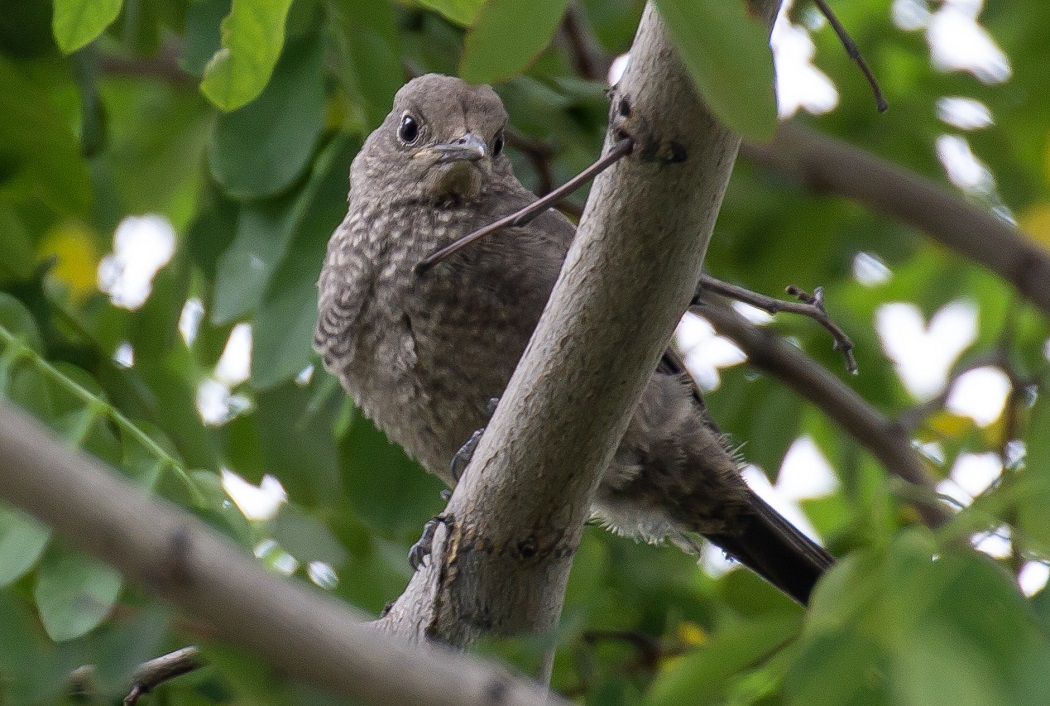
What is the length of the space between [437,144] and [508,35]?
202 cm

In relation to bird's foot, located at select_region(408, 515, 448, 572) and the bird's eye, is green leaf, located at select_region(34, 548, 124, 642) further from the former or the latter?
the bird's eye

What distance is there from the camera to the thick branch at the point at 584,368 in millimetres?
2041

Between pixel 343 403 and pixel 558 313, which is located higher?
pixel 558 313

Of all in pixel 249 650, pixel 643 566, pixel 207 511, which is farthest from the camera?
pixel 643 566

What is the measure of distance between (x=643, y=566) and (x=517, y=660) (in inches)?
84.1

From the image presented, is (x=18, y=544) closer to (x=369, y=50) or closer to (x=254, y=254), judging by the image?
(x=254, y=254)

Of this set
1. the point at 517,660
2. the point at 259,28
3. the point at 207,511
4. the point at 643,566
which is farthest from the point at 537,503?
the point at 643,566

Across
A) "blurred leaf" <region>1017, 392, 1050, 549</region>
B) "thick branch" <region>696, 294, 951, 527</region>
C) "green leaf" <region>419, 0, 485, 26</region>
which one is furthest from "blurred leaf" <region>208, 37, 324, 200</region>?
"blurred leaf" <region>1017, 392, 1050, 549</region>

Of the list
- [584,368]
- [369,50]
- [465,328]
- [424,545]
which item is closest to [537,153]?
[369,50]

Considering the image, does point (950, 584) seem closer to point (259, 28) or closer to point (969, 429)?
point (259, 28)

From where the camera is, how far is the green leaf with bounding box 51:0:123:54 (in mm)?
2340

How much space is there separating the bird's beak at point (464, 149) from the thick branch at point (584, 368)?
1.29 metres

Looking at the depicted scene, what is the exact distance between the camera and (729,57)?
148 cm

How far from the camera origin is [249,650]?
1243mm
